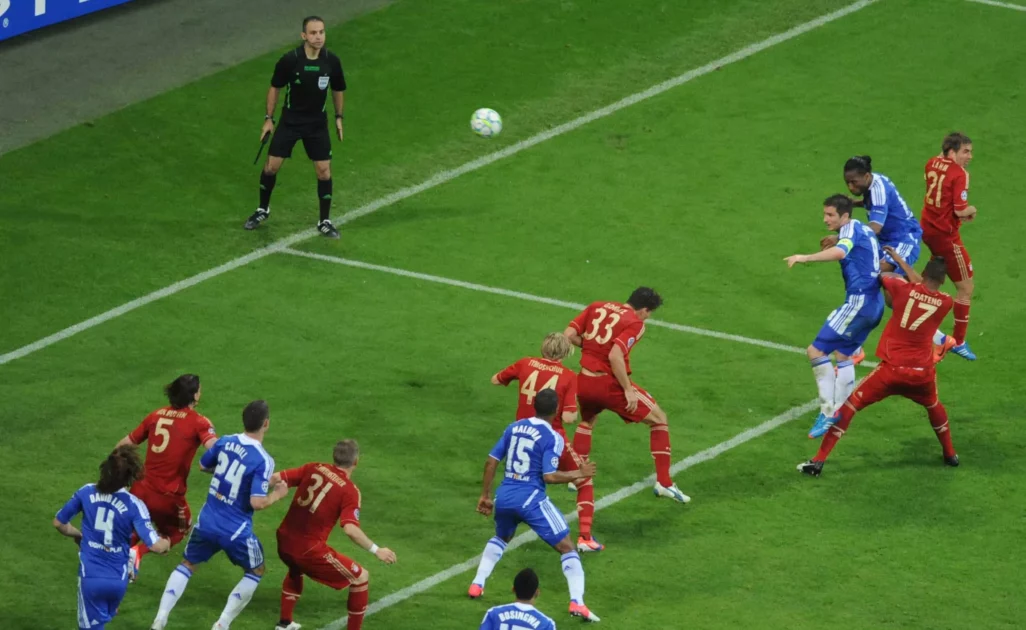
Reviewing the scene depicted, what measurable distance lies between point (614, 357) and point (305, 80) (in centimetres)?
683

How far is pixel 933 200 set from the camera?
1856 cm

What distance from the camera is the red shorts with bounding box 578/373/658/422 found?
15.3 meters

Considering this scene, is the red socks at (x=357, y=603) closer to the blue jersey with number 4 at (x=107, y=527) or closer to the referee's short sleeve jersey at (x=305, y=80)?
the blue jersey with number 4 at (x=107, y=527)

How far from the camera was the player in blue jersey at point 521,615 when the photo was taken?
1111 centimetres

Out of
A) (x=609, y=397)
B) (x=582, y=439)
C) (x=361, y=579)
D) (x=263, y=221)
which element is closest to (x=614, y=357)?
(x=609, y=397)

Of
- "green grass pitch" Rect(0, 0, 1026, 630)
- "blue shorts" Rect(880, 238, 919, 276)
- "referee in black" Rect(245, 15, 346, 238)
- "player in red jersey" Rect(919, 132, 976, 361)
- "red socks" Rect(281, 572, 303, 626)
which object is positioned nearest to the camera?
"red socks" Rect(281, 572, 303, 626)

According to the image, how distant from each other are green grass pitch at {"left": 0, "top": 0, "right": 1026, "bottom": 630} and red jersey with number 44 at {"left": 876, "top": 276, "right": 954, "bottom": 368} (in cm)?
112

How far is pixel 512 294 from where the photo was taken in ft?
65.3

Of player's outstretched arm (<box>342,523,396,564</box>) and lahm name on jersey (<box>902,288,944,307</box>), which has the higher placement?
lahm name on jersey (<box>902,288,944,307</box>)

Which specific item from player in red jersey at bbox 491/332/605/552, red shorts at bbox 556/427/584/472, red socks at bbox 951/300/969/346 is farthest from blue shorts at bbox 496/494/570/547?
red socks at bbox 951/300/969/346

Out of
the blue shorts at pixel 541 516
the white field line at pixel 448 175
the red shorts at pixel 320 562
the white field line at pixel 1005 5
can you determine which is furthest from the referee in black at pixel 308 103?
the white field line at pixel 1005 5

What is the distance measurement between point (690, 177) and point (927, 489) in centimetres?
788

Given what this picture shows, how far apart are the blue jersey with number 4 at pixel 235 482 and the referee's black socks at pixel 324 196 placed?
7.95 metres

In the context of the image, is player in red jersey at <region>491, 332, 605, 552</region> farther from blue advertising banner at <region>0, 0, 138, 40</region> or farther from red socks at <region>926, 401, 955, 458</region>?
blue advertising banner at <region>0, 0, 138, 40</region>
